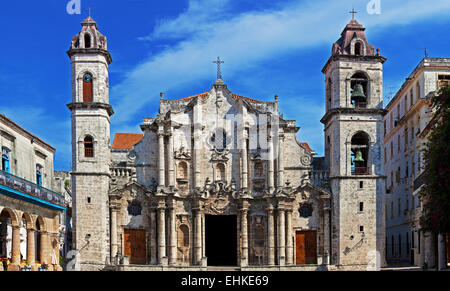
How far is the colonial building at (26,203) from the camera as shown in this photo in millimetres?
34312

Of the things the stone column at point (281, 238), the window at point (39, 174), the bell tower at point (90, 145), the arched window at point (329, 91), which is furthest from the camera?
the arched window at point (329, 91)

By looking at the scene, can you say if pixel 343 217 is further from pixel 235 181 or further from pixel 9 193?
pixel 9 193

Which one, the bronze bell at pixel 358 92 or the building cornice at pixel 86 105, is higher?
the bronze bell at pixel 358 92

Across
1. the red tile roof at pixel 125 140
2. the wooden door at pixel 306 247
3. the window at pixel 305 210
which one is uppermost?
the red tile roof at pixel 125 140

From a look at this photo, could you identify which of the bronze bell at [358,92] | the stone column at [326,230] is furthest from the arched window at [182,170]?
the bronze bell at [358,92]

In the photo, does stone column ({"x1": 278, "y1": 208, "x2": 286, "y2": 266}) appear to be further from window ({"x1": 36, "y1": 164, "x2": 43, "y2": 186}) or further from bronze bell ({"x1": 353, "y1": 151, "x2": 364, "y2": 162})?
window ({"x1": 36, "y1": 164, "x2": 43, "y2": 186})

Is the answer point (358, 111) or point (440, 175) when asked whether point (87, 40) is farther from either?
point (440, 175)

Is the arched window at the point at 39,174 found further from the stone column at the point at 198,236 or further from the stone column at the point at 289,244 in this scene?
the stone column at the point at 289,244

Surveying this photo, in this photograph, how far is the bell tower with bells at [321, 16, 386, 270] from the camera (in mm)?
40875

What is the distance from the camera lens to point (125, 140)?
59.4 m

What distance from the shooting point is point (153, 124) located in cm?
4278

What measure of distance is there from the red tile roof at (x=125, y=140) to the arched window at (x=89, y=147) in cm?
1672

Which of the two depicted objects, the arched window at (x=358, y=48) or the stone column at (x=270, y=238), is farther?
the arched window at (x=358, y=48)

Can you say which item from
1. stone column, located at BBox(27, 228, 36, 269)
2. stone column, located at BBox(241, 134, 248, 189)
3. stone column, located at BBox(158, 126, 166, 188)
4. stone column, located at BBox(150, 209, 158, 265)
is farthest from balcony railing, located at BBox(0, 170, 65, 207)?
stone column, located at BBox(241, 134, 248, 189)
